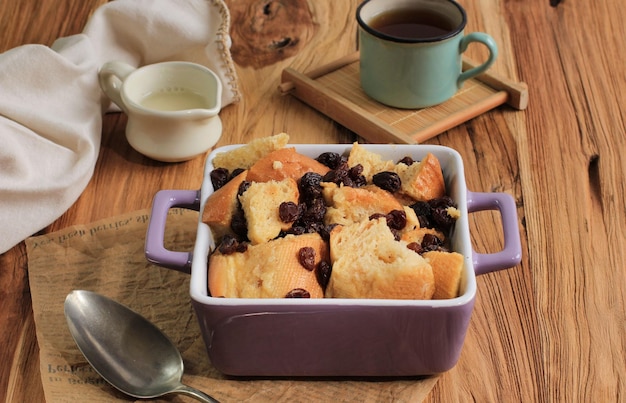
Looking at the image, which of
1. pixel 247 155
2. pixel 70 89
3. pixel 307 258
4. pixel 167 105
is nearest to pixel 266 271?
pixel 307 258

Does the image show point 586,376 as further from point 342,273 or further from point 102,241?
point 102,241

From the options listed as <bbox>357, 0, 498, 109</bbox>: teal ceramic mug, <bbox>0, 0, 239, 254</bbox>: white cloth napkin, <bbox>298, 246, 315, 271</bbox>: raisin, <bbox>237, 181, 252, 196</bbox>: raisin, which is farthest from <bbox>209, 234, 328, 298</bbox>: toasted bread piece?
<bbox>357, 0, 498, 109</bbox>: teal ceramic mug

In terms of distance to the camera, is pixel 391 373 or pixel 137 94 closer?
pixel 391 373

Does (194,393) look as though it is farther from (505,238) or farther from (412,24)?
(412,24)

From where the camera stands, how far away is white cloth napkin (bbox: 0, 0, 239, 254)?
5.11 feet

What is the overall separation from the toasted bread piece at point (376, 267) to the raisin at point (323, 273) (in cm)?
1

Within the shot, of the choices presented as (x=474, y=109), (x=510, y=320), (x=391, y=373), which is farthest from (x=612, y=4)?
(x=391, y=373)

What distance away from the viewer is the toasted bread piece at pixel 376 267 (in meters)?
1.11

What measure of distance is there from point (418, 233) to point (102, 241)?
2.15 feet

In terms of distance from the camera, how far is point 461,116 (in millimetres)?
1791

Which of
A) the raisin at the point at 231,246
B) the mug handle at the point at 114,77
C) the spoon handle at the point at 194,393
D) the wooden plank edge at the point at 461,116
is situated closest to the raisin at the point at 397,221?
the raisin at the point at 231,246

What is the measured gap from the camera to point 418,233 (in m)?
1.23

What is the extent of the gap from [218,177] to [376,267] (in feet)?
1.13

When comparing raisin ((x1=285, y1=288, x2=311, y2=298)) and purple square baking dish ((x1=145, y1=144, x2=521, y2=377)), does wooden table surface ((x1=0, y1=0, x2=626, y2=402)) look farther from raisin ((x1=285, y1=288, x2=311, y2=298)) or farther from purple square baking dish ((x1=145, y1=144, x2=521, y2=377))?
raisin ((x1=285, y1=288, x2=311, y2=298))
